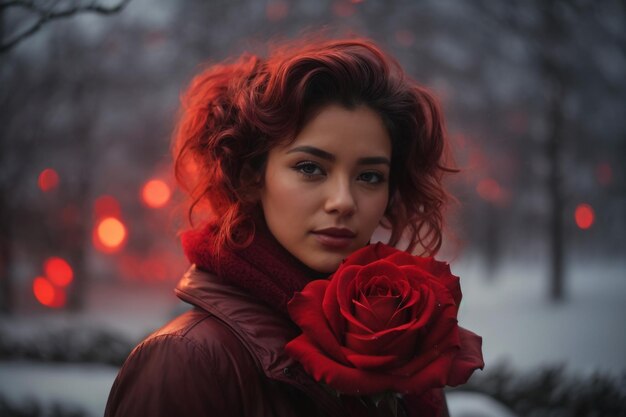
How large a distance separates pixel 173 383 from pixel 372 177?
674 millimetres

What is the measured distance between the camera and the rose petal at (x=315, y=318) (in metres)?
1.02

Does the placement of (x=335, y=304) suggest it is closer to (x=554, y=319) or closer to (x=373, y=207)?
(x=373, y=207)

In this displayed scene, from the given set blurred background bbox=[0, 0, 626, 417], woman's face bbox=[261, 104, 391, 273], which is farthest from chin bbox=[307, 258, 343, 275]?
blurred background bbox=[0, 0, 626, 417]

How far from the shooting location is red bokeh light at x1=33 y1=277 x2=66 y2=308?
12.9 ft

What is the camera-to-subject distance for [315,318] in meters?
1.06

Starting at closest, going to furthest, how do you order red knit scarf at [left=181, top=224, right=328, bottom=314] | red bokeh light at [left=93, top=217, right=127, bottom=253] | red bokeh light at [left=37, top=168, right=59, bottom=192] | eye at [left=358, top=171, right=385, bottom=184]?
red knit scarf at [left=181, top=224, right=328, bottom=314], eye at [left=358, top=171, right=385, bottom=184], red bokeh light at [left=37, top=168, right=59, bottom=192], red bokeh light at [left=93, top=217, right=127, bottom=253]

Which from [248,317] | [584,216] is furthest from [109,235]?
[584,216]

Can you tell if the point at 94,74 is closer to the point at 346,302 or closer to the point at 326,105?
the point at 326,105

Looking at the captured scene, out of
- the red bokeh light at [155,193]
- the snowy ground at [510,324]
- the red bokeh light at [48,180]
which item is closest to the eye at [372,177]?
the snowy ground at [510,324]

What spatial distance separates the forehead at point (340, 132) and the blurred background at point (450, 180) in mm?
2310

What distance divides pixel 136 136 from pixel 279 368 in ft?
10.9

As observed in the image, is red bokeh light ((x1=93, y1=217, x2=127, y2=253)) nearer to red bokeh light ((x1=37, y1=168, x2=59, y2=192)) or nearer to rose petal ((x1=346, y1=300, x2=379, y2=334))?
red bokeh light ((x1=37, y1=168, x2=59, y2=192))

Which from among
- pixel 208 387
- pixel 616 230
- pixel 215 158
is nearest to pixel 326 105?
pixel 215 158

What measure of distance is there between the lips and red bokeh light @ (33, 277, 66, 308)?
321cm
